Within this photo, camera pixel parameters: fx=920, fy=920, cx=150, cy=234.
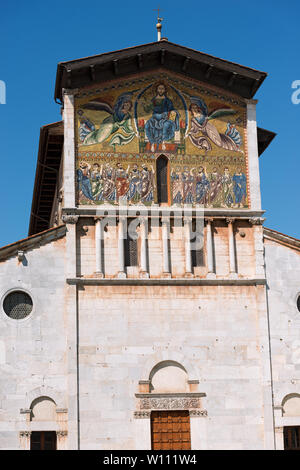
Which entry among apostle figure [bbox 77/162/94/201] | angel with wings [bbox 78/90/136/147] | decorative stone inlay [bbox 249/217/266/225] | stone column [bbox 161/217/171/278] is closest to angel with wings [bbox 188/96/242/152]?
angel with wings [bbox 78/90/136/147]

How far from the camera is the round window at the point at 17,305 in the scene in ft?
84.2

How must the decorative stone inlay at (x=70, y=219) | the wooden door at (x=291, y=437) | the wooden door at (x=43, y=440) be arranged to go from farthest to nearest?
the decorative stone inlay at (x=70, y=219), the wooden door at (x=291, y=437), the wooden door at (x=43, y=440)

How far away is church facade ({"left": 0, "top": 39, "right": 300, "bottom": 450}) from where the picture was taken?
25359 mm

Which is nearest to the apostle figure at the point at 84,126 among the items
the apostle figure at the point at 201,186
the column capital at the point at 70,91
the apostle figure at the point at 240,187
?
the column capital at the point at 70,91

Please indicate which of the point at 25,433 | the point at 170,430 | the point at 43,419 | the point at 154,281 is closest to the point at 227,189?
the point at 154,281

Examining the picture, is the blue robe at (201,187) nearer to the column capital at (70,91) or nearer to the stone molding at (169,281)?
the stone molding at (169,281)

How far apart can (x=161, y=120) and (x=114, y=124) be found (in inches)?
57.5

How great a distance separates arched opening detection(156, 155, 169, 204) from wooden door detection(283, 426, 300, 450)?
7543mm

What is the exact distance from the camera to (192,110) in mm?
28281

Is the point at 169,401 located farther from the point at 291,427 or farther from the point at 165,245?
the point at 165,245

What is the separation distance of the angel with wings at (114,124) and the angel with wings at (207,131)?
1931mm

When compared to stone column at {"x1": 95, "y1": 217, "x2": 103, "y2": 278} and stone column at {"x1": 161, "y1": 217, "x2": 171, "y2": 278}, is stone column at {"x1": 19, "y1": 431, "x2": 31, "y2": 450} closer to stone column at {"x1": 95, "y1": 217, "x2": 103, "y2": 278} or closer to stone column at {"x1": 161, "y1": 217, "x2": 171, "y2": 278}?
stone column at {"x1": 95, "y1": 217, "x2": 103, "y2": 278}

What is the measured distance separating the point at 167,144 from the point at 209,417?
8.21m

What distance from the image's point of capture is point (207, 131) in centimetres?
2819
